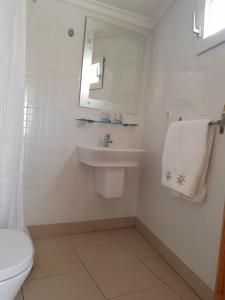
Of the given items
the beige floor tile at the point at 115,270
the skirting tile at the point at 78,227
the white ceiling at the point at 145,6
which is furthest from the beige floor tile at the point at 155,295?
the white ceiling at the point at 145,6

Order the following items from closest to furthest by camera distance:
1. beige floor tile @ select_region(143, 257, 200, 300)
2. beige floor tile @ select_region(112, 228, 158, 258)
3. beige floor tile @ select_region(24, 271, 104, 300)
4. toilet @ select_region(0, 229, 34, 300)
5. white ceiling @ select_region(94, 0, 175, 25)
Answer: toilet @ select_region(0, 229, 34, 300) < beige floor tile @ select_region(24, 271, 104, 300) < beige floor tile @ select_region(143, 257, 200, 300) < beige floor tile @ select_region(112, 228, 158, 258) < white ceiling @ select_region(94, 0, 175, 25)

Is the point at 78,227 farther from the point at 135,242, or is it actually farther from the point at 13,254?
the point at 13,254

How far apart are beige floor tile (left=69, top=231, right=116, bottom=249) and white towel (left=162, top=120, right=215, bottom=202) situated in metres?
0.85

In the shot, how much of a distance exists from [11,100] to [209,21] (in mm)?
1408

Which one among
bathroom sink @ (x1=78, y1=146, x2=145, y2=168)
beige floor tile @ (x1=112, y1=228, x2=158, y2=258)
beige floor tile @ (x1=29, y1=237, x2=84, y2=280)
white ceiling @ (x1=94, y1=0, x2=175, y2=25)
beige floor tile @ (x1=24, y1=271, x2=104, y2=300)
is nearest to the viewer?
beige floor tile @ (x1=24, y1=271, x2=104, y2=300)

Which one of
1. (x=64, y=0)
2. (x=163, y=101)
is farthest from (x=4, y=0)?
(x=163, y=101)

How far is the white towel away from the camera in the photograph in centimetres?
137

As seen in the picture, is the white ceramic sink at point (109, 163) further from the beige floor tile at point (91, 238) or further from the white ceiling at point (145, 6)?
the white ceiling at point (145, 6)

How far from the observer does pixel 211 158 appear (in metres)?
1.40

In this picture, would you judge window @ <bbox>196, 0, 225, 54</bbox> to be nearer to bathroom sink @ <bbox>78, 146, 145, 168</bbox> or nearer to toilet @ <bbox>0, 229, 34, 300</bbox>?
bathroom sink @ <bbox>78, 146, 145, 168</bbox>

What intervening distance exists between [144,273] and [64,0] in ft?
7.27

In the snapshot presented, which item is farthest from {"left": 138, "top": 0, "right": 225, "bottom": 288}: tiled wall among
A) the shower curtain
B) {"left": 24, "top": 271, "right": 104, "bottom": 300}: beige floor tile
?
the shower curtain

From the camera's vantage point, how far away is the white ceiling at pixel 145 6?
199 centimetres

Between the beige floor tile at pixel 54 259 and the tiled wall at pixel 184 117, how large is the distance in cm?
73
